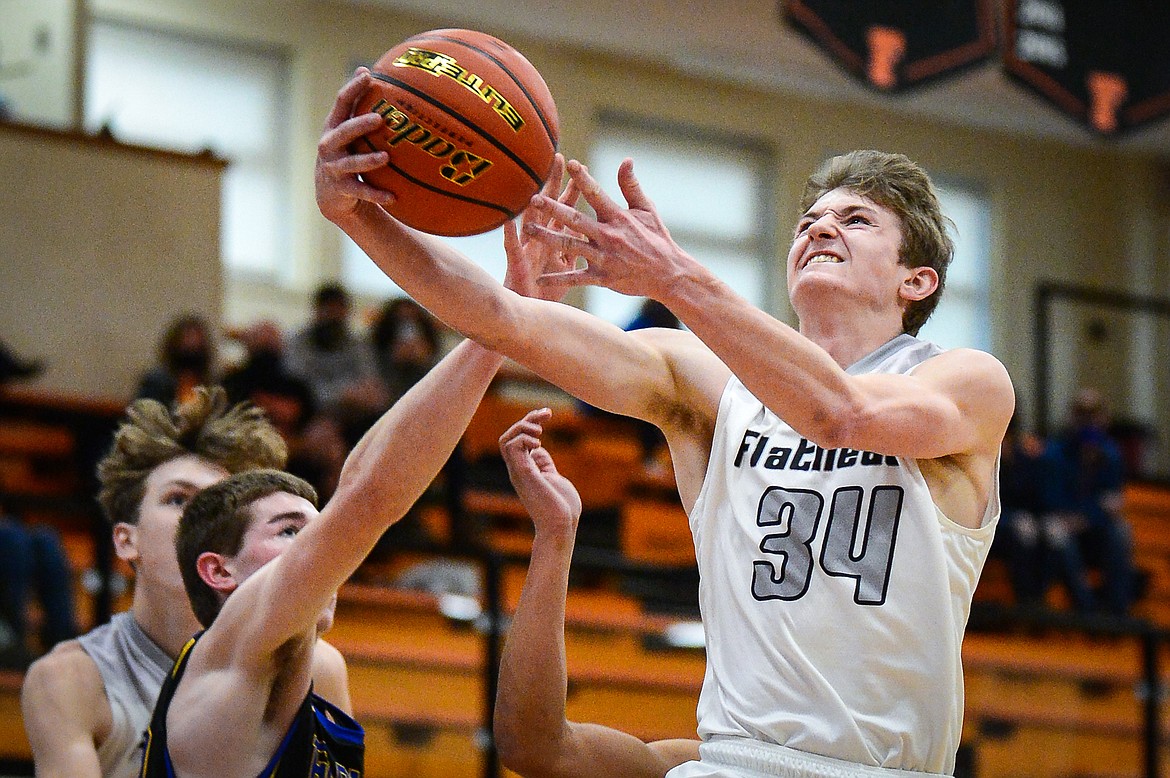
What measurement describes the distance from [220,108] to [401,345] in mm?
4257

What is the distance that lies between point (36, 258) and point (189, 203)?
1.01 metres

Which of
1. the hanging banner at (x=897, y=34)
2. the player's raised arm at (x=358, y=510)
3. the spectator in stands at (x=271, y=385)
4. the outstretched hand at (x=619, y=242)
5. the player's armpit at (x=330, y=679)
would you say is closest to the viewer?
the outstretched hand at (x=619, y=242)

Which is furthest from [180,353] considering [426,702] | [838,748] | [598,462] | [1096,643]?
[838,748]

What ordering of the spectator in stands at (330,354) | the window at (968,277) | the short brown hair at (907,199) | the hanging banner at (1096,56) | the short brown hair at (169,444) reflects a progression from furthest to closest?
1. the window at (968,277)
2. the spectator in stands at (330,354)
3. the hanging banner at (1096,56)
4. the short brown hair at (169,444)
5. the short brown hair at (907,199)

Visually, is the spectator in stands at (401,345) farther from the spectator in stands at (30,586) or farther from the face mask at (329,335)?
the spectator in stands at (30,586)

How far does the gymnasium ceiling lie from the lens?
12281 mm

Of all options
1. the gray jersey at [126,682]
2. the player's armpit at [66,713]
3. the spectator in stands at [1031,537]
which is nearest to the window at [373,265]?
the spectator in stands at [1031,537]

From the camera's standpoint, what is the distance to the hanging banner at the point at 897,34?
654 cm

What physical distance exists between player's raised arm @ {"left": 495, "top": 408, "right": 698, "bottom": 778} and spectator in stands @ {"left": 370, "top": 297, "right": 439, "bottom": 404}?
5747 mm

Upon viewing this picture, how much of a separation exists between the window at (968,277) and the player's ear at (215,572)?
12112 millimetres

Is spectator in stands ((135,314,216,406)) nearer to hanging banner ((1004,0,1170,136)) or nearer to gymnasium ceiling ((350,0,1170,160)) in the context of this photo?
gymnasium ceiling ((350,0,1170,160))

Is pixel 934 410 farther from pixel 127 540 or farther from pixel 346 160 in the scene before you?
pixel 127 540

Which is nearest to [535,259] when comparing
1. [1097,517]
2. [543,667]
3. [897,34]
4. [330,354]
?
[543,667]

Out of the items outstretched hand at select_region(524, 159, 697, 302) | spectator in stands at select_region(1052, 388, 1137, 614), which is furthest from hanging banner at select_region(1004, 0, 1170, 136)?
outstretched hand at select_region(524, 159, 697, 302)
